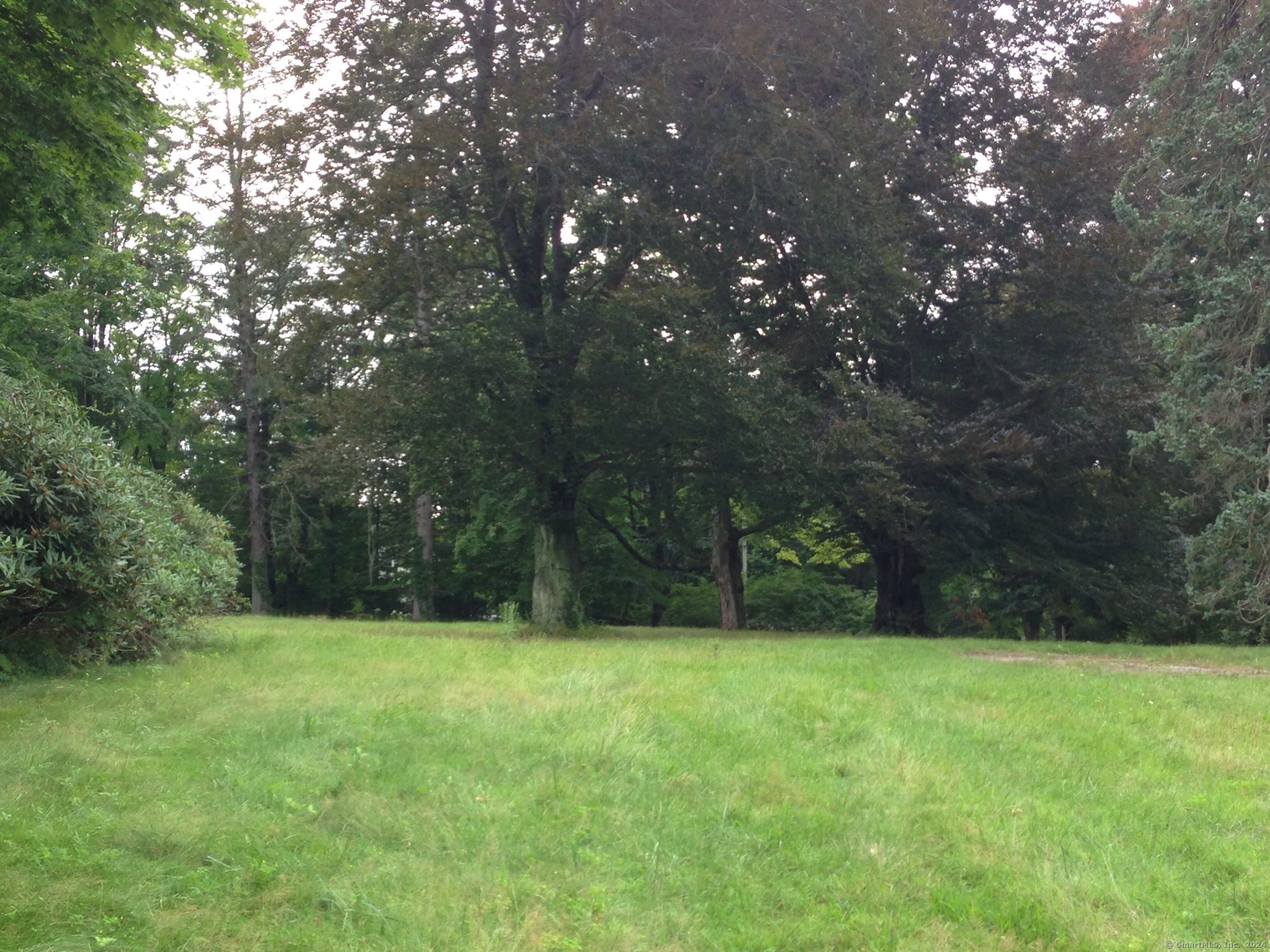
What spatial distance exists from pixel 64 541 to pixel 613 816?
4.03 metres

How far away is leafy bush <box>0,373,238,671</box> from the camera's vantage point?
279 inches

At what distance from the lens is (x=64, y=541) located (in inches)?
285

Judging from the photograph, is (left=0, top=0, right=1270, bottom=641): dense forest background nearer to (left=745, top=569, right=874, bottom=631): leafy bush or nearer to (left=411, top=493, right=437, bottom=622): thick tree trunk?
(left=745, top=569, right=874, bottom=631): leafy bush

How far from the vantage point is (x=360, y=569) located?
40969mm

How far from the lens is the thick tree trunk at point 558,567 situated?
1778 centimetres

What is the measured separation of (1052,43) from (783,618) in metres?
17.6

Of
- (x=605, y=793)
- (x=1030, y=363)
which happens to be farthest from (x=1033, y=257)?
(x=605, y=793)

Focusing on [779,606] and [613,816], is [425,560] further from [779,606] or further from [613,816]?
[613,816]

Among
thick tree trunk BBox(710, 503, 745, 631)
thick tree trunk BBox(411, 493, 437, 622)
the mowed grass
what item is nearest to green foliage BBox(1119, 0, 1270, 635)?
the mowed grass

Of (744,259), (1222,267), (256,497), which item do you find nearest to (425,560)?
(256,497)

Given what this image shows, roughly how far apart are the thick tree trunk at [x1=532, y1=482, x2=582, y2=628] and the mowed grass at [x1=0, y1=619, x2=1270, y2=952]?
7.47 m

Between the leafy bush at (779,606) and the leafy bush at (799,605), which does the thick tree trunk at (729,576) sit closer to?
the leafy bush at (779,606)

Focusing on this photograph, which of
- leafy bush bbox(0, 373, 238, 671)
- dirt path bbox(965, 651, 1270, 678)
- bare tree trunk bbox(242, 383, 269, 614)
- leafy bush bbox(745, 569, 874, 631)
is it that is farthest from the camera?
leafy bush bbox(745, 569, 874, 631)

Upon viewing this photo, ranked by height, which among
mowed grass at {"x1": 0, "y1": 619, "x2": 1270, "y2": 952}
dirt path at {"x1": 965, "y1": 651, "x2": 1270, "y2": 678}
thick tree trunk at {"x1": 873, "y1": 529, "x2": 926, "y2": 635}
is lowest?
mowed grass at {"x1": 0, "y1": 619, "x2": 1270, "y2": 952}
